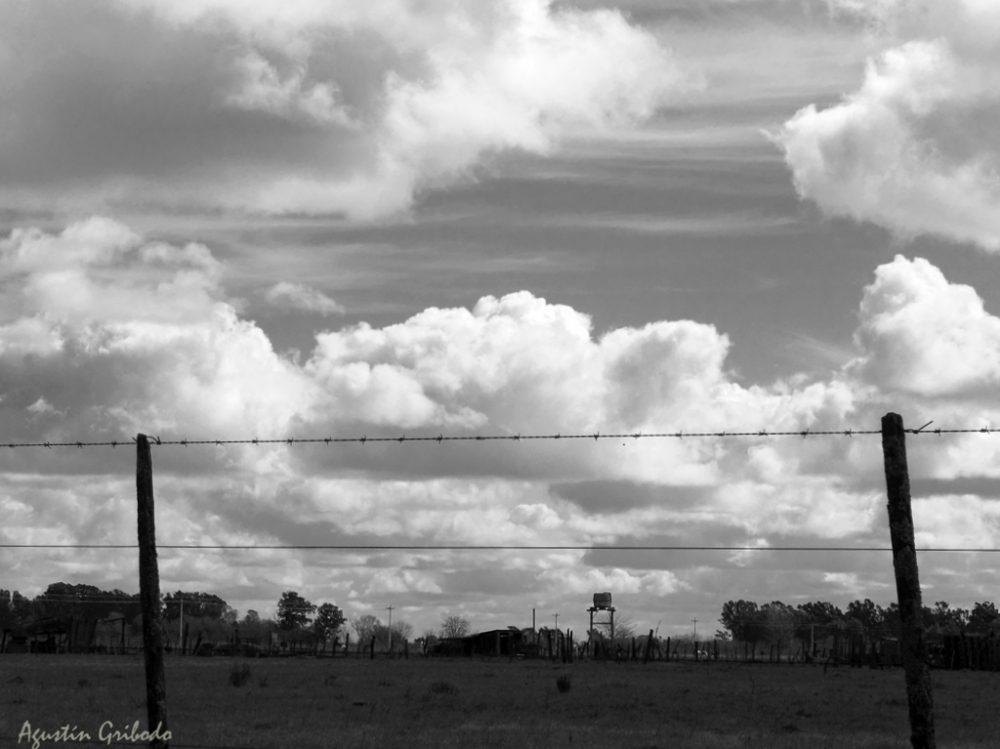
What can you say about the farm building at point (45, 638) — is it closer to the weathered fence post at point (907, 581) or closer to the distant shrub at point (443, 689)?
the distant shrub at point (443, 689)

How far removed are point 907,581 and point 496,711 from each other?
23420 millimetres

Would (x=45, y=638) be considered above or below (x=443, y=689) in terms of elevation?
above

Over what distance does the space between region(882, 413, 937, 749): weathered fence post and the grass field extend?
503 inches

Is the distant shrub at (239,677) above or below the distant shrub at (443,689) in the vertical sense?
above

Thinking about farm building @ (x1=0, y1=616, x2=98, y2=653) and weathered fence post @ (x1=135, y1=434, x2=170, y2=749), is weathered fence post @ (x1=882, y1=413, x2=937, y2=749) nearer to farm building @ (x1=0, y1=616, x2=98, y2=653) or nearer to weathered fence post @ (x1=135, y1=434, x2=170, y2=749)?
weathered fence post @ (x1=135, y1=434, x2=170, y2=749)

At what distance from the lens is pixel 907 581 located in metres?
14.7

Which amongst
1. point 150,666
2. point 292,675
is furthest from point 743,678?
point 150,666

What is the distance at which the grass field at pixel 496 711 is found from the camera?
28.3m

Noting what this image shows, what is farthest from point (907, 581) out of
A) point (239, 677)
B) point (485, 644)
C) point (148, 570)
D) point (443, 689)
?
point (485, 644)

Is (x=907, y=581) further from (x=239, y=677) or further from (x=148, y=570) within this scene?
(x=239, y=677)

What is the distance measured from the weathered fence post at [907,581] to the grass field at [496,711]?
41.9ft

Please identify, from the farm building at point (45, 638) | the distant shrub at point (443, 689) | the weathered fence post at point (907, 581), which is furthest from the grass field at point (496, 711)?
the farm building at point (45, 638)

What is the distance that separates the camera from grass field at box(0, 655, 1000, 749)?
2831 centimetres

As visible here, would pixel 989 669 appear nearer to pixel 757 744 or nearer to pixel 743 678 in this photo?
pixel 743 678
